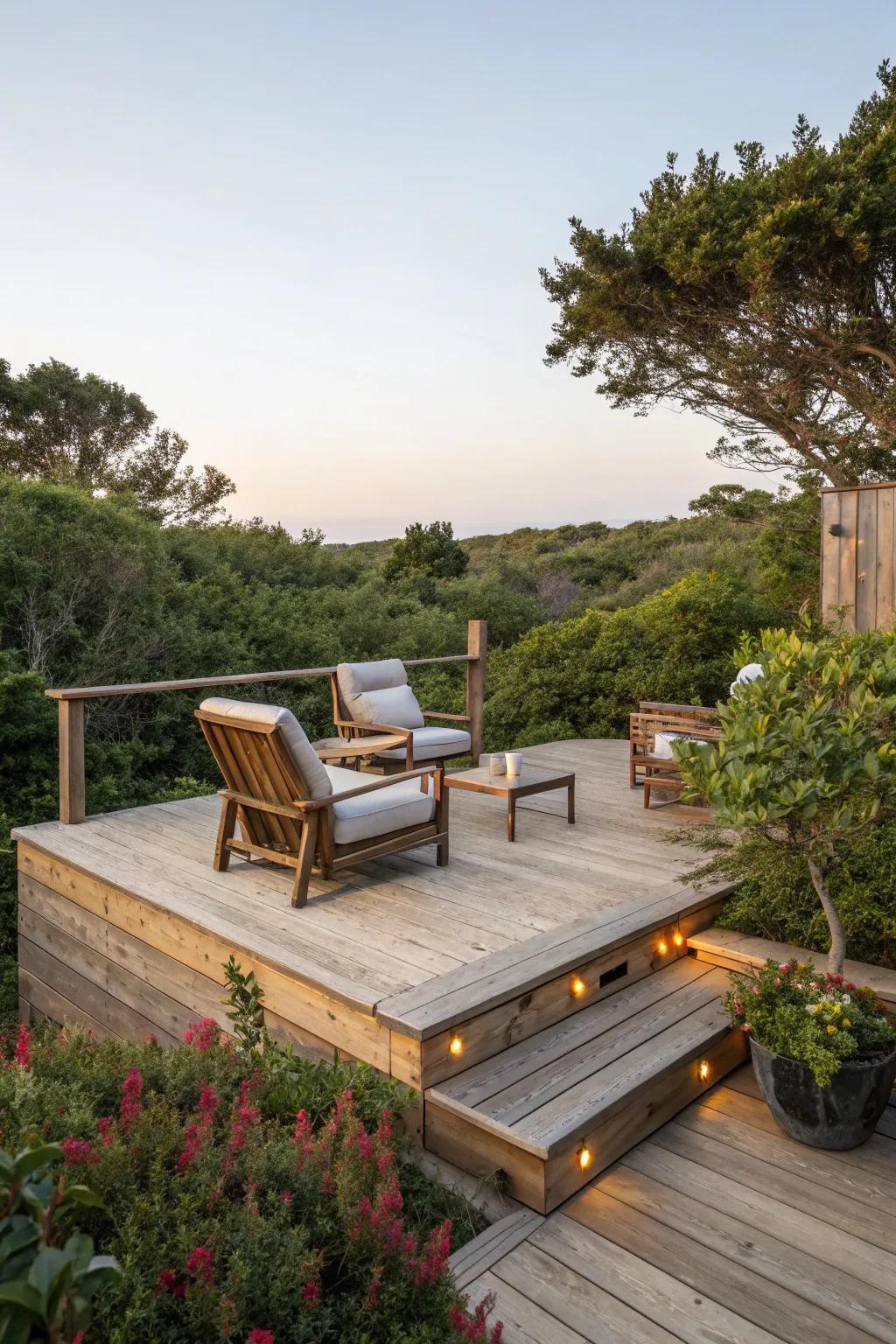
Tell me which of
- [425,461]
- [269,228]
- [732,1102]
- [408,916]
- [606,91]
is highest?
[606,91]

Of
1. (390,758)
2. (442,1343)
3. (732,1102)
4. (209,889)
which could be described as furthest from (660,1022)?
(390,758)

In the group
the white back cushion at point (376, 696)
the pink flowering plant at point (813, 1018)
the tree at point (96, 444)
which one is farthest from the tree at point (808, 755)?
the tree at point (96, 444)

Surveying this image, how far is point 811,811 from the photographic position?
2432 millimetres

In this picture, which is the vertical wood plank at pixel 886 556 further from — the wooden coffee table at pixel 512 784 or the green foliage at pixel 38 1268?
the green foliage at pixel 38 1268

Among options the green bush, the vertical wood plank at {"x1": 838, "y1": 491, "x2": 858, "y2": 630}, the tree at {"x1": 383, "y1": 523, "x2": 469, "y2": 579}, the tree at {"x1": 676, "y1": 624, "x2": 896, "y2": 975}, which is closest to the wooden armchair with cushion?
the green bush

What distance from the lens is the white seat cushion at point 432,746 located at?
5406 millimetres

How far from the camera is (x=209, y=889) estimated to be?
3.70 m

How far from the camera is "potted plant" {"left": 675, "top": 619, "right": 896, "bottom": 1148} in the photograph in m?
2.44

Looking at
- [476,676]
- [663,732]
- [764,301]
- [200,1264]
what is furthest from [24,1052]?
[764,301]

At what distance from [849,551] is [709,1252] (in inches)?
204

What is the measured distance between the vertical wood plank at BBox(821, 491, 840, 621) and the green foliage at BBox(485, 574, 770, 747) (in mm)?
2265

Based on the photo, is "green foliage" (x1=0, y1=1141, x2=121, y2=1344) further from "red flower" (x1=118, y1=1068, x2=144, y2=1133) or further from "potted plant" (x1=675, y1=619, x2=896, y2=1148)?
"potted plant" (x1=675, y1=619, x2=896, y2=1148)

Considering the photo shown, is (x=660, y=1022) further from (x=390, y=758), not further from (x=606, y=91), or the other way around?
(x=606, y=91)

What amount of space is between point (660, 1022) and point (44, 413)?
12.8 meters
